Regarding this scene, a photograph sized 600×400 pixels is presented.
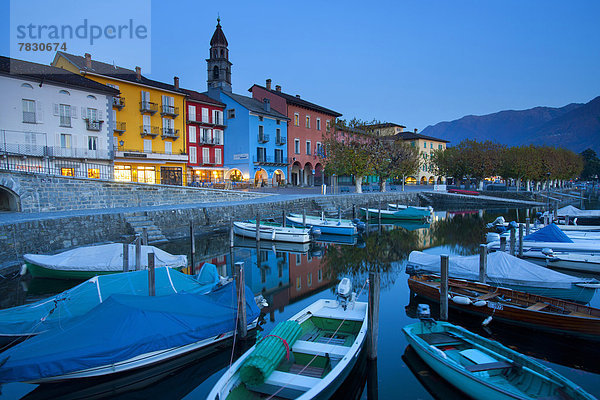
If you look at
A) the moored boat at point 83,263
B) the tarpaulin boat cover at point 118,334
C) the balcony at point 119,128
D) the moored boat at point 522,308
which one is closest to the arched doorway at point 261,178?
the balcony at point 119,128

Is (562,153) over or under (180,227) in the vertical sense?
over

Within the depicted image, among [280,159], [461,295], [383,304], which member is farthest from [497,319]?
[280,159]

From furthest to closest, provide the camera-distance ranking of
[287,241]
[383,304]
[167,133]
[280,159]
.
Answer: [280,159] → [167,133] → [287,241] → [383,304]

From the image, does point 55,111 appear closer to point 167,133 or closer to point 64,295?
point 167,133

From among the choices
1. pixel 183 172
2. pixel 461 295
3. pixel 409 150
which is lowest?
pixel 461 295

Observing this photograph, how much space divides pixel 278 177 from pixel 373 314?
148 feet

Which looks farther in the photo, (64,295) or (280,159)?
(280,159)

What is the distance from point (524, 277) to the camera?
11352 millimetres

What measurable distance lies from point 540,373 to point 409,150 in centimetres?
4837

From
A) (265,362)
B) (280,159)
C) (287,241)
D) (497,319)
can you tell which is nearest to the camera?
(265,362)

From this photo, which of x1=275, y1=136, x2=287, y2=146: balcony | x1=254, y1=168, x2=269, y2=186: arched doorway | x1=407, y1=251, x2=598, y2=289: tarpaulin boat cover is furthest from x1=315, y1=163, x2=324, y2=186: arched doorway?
x1=407, y1=251, x2=598, y2=289: tarpaulin boat cover

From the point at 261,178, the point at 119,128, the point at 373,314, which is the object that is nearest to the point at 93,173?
the point at 119,128

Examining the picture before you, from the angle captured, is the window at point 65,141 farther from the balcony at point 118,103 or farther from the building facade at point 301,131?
the building facade at point 301,131

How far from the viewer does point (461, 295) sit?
35.0 ft
